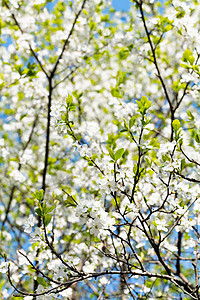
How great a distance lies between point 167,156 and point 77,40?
283 cm

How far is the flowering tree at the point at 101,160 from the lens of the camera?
1835 millimetres

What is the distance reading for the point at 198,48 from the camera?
8.01 ft

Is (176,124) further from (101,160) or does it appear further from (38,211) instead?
(38,211)

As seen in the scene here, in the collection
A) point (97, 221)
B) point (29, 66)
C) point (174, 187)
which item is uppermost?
point (29, 66)

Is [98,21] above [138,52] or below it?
above

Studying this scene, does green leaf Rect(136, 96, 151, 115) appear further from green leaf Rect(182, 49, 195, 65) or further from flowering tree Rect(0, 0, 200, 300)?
green leaf Rect(182, 49, 195, 65)

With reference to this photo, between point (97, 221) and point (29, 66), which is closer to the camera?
point (97, 221)

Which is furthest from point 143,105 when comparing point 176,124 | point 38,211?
point 38,211

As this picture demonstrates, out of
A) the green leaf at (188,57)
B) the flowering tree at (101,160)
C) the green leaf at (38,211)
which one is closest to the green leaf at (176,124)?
the flowering tree at (101,160)

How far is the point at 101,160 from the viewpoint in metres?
2.21

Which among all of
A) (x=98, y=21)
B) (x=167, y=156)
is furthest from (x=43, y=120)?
(x=167, y=156)

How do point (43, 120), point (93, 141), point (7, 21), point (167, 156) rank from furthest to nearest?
point (43, 120) → point (7, 21) → point (93, 141) → point (167, 156)

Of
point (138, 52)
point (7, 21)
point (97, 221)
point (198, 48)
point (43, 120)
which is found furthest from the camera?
point (43, 120)

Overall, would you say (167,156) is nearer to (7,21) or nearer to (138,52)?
(138,52)
